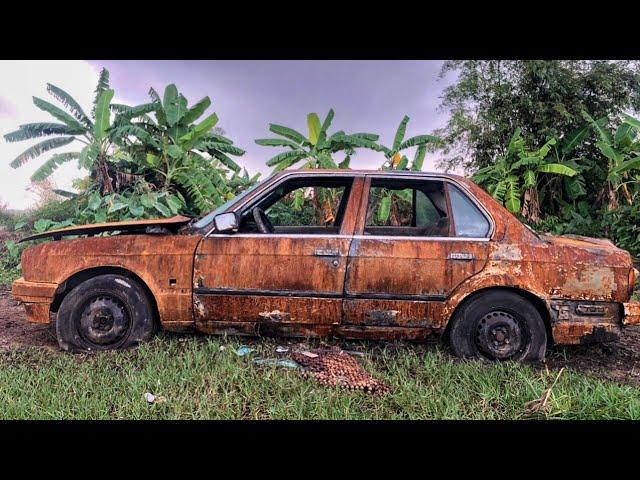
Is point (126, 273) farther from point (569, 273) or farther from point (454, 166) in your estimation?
point (454, 166)

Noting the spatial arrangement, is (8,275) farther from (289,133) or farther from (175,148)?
(289,133)

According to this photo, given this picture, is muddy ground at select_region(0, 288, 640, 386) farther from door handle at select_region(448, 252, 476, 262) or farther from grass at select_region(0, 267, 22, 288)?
grass at select_region(0, 267, 22, 288)

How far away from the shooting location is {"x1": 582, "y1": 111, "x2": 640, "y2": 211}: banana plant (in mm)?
9922

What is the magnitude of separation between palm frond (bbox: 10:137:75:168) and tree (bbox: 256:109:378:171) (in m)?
4.15

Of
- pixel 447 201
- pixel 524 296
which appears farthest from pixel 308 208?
pixel 524 296

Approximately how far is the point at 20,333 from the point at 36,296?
3.41 ft

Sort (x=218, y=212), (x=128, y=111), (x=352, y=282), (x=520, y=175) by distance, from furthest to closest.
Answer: (x=520, y=175)
(x=128, y=111)
(x=218, y=212)
(x=352, y=282)

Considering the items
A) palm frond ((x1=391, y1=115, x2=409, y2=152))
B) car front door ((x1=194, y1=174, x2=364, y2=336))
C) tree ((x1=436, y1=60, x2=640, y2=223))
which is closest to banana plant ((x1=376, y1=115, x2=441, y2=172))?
palm frond ((x1=391, y1=115, x2=409, y2=152))

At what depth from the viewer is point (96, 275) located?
4.11 meters

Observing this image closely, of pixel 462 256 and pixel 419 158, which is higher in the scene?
pixel 419 158

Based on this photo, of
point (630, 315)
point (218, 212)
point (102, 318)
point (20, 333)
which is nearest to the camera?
point (630, 315)

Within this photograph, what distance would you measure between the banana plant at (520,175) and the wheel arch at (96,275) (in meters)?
8.99

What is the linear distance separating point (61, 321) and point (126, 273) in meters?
0.65

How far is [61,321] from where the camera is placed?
3953mm
